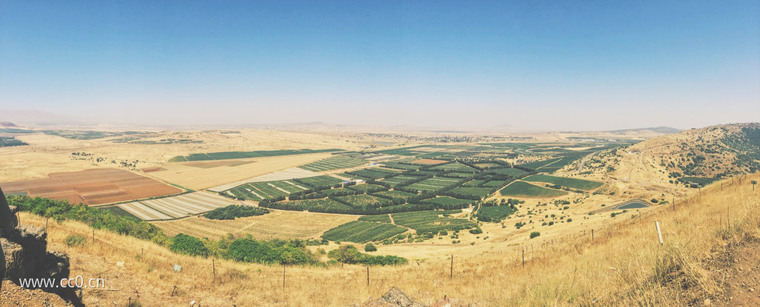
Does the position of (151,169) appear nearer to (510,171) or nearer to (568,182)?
(510,171)

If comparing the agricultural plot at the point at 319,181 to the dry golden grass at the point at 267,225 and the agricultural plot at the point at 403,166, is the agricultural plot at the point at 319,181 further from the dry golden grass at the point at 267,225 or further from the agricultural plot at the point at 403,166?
the agricultural plot at the point at 403,166

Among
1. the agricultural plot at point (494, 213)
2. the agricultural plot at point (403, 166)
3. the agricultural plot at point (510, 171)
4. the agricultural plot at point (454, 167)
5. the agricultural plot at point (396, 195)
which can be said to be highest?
the agricultural plot at point (510, 171)

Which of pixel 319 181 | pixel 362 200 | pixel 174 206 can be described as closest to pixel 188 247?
pixel 174 206

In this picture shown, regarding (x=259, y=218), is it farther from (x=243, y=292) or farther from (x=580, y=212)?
(x=580, y=212)

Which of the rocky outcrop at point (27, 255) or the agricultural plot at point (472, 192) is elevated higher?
the rocky outcrop at point (27, 255)

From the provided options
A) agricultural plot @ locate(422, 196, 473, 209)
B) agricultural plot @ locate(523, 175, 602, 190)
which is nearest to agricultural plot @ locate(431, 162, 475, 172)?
agricultural plot @ locate(523, 175, 602, 190)

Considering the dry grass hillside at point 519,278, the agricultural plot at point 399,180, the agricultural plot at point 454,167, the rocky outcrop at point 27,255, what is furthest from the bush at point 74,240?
the agricultural plot at point 454,167
